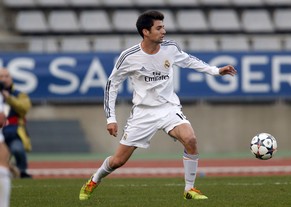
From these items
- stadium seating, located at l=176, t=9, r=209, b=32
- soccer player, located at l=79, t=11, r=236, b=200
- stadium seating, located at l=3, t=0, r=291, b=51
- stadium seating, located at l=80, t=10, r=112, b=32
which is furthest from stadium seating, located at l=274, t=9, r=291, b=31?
soccer player, located at l=79, t=11, r=236, b=200

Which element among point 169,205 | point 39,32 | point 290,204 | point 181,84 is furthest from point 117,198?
point 39,32

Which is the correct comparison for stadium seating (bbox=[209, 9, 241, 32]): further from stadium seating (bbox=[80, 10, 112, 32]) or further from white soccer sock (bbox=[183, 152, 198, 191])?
white soccer sock (bbox=[183, 152, 198, 191])

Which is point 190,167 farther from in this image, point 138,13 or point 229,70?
point 138,13

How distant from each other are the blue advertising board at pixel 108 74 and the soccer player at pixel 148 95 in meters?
13.3

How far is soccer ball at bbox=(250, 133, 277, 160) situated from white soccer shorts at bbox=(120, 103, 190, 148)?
1.27m

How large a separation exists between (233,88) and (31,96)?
546 centimetres

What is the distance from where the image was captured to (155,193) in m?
13.1

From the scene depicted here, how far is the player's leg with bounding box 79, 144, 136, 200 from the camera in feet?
39.1

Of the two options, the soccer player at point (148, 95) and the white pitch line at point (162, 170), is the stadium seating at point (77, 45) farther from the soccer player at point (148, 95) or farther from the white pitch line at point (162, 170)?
the soccer player at point (148, 95)

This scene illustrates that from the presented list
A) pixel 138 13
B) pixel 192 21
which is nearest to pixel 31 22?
pixel 138 13

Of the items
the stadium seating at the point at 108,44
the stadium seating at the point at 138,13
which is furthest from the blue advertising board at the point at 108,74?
the stadium seating at the point at 138,13

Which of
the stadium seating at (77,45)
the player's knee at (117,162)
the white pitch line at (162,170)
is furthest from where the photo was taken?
the stadium seating at (77,45)

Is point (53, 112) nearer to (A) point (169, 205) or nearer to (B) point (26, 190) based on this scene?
(B) point (26, 190)

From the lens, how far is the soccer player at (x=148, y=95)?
39.2 ft
